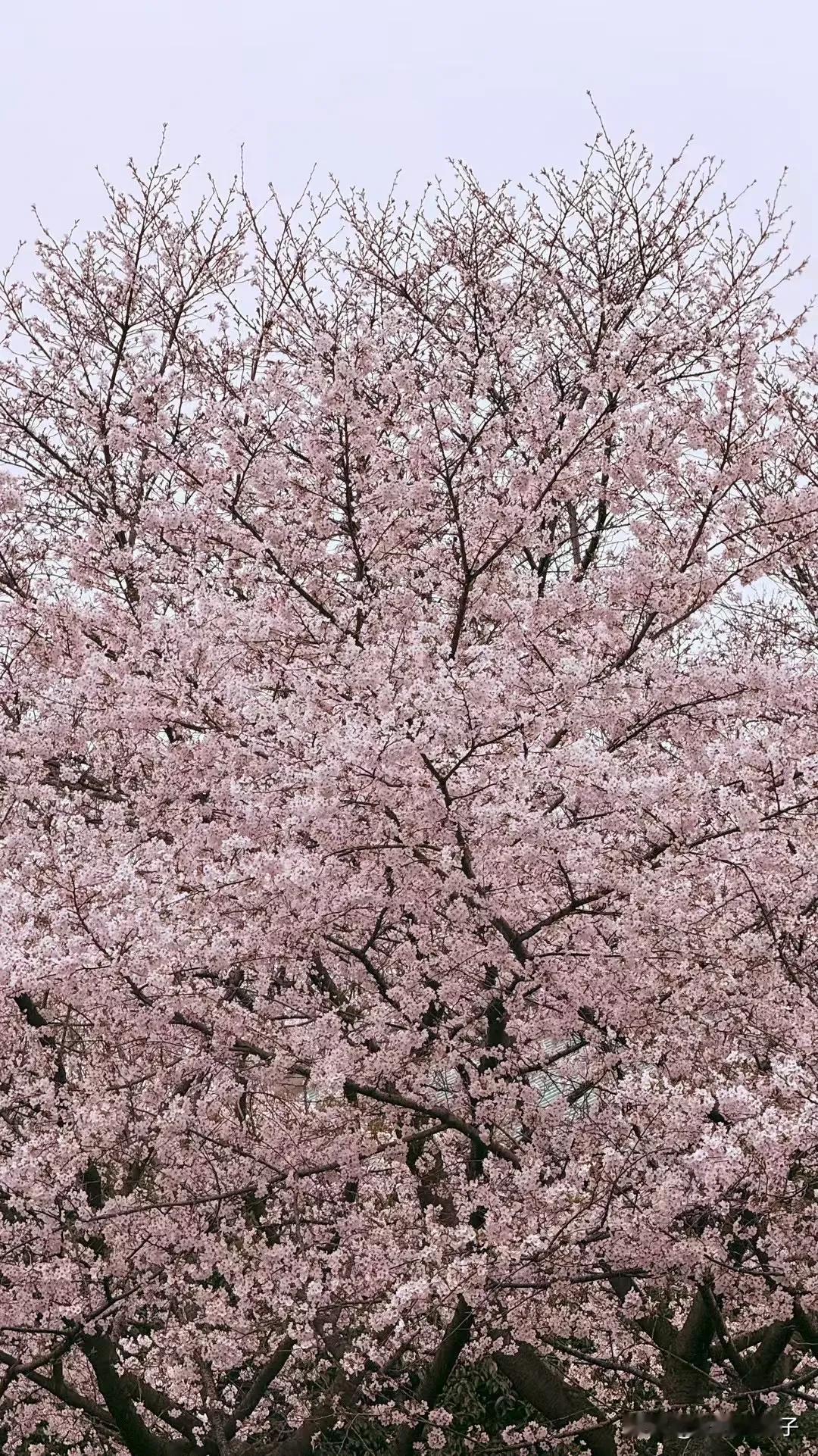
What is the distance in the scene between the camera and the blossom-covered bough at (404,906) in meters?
5.43

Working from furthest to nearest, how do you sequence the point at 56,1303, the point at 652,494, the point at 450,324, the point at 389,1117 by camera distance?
1. the point at 450,324
2. the point at 652,494
3. the point at 389,1117
4. the point at 56,1303

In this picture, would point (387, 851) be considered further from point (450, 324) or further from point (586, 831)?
point (450, 324)

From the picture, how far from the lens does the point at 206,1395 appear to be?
273 inches

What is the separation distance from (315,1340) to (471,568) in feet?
13.2

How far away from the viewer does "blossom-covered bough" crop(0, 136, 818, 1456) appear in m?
5.43

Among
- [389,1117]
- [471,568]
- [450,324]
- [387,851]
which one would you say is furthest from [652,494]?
[389,1117]

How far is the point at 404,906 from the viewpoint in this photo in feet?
20.3

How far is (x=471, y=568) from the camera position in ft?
23.3

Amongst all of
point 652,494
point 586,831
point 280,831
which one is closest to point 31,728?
point 280,831

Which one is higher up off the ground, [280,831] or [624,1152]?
[280,831]

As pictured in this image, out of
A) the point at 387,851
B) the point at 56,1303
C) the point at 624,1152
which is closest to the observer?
the point at 624,1152

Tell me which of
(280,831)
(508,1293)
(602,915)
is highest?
(602,915)

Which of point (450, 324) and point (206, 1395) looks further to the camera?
point (450, 324)

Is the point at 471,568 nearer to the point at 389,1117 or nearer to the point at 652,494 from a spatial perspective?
the point at 652,494
